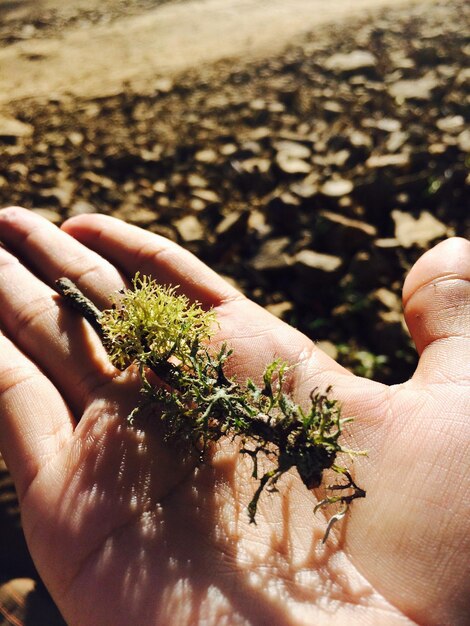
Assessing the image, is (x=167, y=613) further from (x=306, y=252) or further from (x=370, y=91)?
(x=370, y=91)

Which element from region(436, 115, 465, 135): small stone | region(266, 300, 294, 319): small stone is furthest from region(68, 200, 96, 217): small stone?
region(436, 115, 465, 135): small stone

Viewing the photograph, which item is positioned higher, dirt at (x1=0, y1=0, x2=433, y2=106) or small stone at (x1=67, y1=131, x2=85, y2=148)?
dirt at (x1=0, y1=0, x2=433, y2=106)

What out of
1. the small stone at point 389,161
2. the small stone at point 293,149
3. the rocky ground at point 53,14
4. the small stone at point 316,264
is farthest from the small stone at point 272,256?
the rocky ground at point 53,14

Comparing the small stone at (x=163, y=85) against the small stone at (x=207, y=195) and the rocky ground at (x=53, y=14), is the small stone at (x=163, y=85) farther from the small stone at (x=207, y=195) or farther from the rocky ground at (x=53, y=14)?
the rocky ground at (x=53, y=14)

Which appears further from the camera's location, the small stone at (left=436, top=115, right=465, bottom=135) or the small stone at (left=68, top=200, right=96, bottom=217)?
the small stone at (left=436, top=115, right=465, bottom=135)

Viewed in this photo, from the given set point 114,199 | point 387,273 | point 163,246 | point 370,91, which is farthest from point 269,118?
point 163,246

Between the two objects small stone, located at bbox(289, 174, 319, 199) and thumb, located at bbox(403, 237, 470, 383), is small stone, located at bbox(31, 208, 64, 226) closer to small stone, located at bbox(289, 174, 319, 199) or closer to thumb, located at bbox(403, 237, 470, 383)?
small stone, located at bbox(289, 174, 319, 199)
